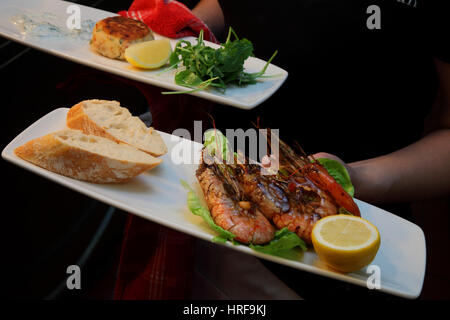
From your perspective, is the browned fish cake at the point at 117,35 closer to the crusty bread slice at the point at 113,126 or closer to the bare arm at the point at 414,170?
the crusty bread slice at the point at 113,126

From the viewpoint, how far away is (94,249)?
9.22 ft

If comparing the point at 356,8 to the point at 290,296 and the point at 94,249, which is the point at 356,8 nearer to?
the point at 290,296

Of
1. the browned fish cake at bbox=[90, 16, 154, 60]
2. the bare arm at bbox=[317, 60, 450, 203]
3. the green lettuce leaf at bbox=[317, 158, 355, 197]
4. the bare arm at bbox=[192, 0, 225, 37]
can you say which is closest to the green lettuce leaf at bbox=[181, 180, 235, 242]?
the green lettuce leaf at bbox=[317, 158, 355, 197]

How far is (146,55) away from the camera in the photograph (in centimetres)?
174

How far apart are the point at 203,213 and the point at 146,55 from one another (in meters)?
0.78

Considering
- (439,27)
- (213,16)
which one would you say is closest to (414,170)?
(439,27)

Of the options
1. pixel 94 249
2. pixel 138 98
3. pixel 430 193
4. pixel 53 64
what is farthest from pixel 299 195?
pixel 94 249

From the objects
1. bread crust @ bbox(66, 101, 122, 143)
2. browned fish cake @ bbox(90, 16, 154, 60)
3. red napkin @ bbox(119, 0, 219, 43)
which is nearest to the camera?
bread crust @ bbox(66, 101, 122, 143)

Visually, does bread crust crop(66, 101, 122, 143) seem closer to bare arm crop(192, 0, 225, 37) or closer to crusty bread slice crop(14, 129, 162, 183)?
crusty bread slice crop(14, 129, 162, 183)

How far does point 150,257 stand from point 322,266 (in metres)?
0.76

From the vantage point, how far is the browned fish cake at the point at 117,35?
6.00 ft

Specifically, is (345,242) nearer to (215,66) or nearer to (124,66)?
(215,66)

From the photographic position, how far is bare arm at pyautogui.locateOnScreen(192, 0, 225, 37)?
2.26 meters

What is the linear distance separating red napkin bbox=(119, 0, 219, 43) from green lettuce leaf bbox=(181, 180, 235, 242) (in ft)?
2.86
